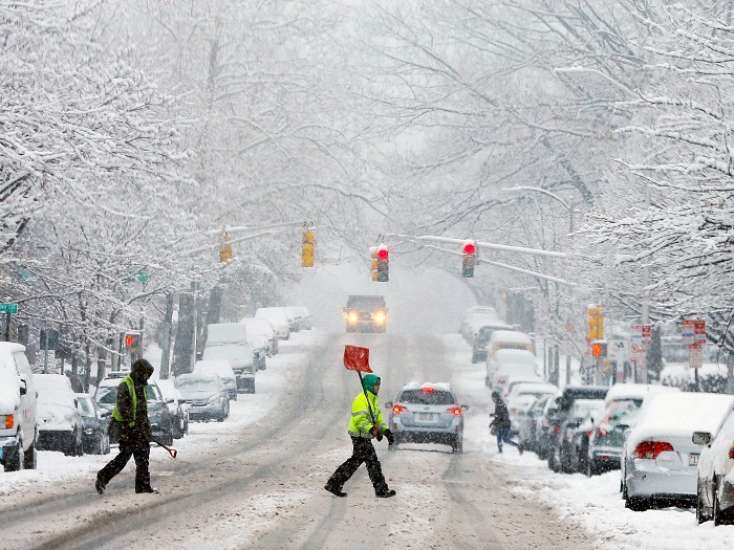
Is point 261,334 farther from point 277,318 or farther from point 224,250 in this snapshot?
point 224,250

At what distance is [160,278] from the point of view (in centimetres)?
5169

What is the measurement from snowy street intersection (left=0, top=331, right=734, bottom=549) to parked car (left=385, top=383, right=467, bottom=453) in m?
0.38

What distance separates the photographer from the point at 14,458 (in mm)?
22281

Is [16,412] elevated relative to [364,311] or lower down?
lower down

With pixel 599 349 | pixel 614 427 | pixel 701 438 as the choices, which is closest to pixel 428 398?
pixel 614 427

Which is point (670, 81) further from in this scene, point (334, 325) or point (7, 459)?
point (334, 325)

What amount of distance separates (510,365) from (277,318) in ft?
82.7

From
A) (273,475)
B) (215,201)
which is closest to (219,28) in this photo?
(215,201)

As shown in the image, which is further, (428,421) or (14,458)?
(428,421)

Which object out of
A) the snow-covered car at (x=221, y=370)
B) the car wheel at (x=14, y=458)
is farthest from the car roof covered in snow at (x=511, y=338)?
the car wheel at (x=14, y=458)

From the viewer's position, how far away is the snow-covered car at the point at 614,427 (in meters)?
24.6

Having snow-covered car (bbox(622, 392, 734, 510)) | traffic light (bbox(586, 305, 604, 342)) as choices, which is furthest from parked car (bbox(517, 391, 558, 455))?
snow-covered car (bbox(622, 392, 734, 510))

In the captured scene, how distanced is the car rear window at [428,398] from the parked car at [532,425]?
1.90 m

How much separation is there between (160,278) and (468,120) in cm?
1182
